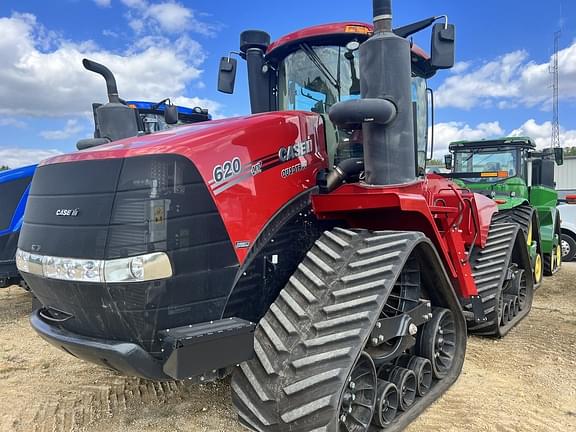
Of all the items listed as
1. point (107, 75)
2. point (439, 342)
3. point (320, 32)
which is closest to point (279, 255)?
point (439, 342)

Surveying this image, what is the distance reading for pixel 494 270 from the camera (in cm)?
500

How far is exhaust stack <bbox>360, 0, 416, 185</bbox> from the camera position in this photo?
3189 millimetres

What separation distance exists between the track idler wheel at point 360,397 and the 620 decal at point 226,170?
4.05ft

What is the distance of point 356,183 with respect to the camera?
135 inches

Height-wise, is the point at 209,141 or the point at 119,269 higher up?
the point at 209,141

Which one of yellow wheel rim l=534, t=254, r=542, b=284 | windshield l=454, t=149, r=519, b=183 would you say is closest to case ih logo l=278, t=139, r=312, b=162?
yellow wheel rim l=534, t=254, r=542, b=284

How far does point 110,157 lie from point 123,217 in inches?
13.5

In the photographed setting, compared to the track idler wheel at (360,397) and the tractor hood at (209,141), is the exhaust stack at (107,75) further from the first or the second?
the track idler wheel at (360,397)

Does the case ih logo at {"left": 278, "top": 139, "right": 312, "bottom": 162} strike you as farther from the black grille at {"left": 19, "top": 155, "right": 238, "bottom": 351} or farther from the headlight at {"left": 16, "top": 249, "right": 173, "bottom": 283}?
the headlight at {"left": 16, "top": 249, "right": 173, "bottom": 283}

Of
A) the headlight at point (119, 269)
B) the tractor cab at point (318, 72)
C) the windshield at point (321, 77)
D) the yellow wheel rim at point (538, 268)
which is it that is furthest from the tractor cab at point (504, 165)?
the headlight at point (119, 269)

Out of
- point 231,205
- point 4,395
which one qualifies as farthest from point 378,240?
→ point 4,395

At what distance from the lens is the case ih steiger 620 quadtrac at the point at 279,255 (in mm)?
2438

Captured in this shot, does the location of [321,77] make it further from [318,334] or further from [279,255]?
[318,334]

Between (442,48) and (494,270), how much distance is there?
2422 mm
